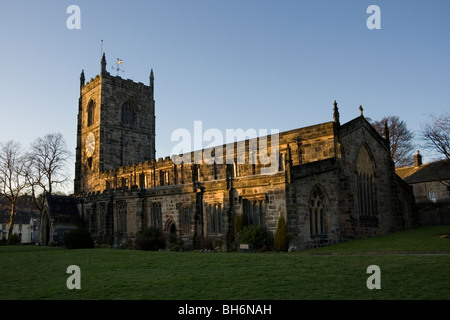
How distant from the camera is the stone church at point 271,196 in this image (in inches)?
925

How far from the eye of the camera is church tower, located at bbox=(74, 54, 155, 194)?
173ft

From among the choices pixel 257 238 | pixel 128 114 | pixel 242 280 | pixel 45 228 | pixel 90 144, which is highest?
A: pixel 128 114

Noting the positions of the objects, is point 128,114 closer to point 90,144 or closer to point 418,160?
point 90,144

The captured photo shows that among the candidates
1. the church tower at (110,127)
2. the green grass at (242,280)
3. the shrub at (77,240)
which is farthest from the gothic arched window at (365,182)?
the church tower at (110,127)

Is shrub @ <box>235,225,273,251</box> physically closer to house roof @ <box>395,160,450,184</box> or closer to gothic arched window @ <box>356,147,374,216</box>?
gothic arched window @ <box>356,147,374,216</box>

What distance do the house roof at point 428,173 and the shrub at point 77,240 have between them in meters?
34.1

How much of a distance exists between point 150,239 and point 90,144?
30598mm

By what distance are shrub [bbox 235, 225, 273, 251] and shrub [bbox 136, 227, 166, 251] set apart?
7.80 meters

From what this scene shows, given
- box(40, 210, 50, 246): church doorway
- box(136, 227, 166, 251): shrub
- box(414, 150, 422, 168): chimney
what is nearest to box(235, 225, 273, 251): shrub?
box(136, 227, 166, 251): shrub

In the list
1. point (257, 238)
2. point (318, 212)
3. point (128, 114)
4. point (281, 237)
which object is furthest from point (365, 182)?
point (128, 114)

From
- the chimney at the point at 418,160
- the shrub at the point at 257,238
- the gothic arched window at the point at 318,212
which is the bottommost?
the shrub at the point at 257,238

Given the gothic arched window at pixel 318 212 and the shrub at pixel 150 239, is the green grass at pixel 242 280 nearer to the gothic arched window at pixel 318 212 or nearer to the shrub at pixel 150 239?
the gothic arched window at pixel 318 212

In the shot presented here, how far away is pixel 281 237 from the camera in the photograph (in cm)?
2164
